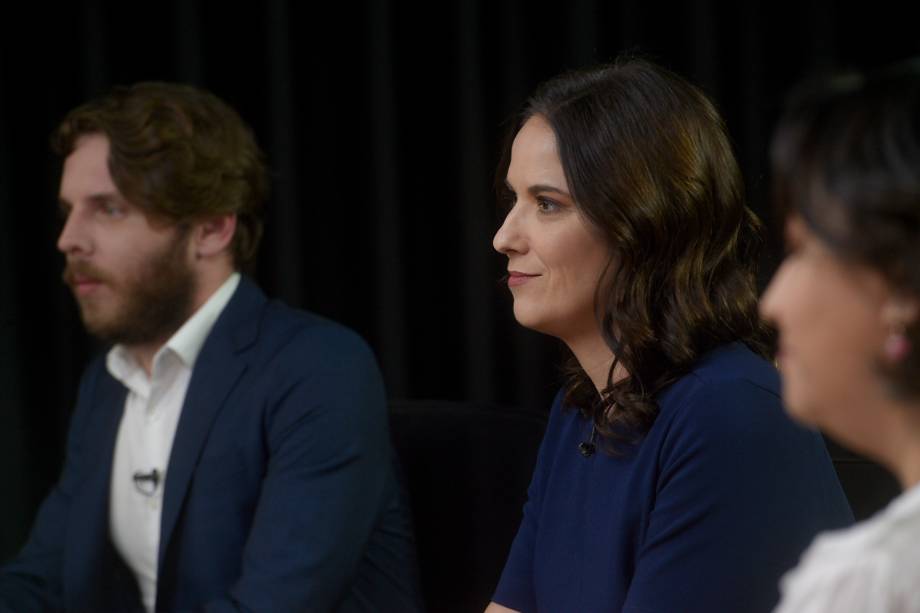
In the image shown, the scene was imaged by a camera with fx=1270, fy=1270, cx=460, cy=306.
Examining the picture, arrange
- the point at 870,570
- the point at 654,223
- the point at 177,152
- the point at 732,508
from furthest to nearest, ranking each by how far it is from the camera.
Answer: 1. the point at 177,152
2. the point at 654,223
3. the point at 732,508
4. the point at 870,570

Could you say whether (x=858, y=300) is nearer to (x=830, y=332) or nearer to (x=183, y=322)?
(x=830, y=332)

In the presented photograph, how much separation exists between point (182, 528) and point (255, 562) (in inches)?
6.8

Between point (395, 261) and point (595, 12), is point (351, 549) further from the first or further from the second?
point (595, 12)

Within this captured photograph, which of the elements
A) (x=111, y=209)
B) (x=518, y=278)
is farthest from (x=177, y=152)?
(x=518, y=278)

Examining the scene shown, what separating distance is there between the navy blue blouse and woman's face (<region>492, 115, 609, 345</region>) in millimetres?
143

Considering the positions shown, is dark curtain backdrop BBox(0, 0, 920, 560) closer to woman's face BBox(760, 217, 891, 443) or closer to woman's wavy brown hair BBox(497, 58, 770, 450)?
woman's wavy brown hair BBox(497, 58, 770, 450)

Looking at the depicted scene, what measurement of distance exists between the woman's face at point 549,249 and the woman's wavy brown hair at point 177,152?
81cm

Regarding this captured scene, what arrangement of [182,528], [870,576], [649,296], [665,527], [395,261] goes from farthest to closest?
[395,261] → [182,528] → [649,296] → [665,527] → [870,576]

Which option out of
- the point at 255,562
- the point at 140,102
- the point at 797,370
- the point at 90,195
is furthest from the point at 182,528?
the point at 797,370

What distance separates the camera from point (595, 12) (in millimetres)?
2203

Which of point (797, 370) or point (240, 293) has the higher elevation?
point (797, 370)

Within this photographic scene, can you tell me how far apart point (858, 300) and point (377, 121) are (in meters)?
1.72

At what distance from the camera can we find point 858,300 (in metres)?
0.67

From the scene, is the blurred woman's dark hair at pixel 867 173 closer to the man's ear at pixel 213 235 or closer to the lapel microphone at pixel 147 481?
the lapel microphone at pixel 147 481
